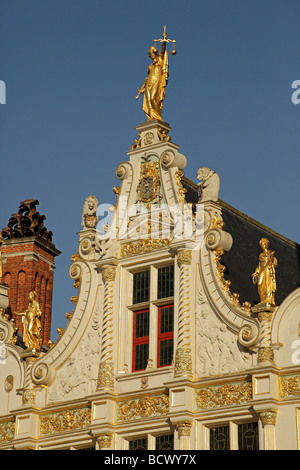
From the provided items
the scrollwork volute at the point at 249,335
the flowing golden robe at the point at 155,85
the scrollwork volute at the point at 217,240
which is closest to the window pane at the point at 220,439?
the scrollwork volute at the point at 249,335

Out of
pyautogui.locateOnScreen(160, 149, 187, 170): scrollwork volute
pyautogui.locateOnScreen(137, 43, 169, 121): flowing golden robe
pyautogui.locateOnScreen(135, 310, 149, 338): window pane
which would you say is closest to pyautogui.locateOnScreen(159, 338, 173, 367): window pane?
pyautogui.locateOnScreen(135, 310, 149, 338): window pane

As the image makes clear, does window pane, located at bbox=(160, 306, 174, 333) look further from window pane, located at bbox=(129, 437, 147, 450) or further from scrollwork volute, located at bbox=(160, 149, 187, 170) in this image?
scrollwork volute, located at bbox=(160, 149, 187, 170)

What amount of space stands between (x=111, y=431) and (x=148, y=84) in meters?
11.0

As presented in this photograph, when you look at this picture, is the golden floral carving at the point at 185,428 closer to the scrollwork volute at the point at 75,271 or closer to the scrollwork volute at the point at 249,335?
the scrollwork volute at the point at 249,335

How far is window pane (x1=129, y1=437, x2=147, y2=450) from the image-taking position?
1449 inches

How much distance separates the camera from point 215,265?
37250 millimetres

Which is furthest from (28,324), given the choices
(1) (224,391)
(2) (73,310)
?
(1) (224,391)

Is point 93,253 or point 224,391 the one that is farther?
point 93,253

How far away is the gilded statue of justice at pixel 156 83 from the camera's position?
40.6 metres

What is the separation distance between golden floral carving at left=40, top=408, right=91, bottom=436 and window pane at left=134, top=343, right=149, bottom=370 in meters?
1.99

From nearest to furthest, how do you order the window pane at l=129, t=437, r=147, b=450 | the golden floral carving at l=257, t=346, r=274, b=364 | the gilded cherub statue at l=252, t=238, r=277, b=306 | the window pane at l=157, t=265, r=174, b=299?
the golden floral carving at l=257, t=346, r=274, b=364, the gilded cherub statue at l=252, t=238, r=277, b=306, the window pane at l=129, t=437, r=147, b=450, the window pane at l=157, t=265, r=174, b=299

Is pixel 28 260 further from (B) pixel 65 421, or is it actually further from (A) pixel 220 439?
(A) pixel 220 439
